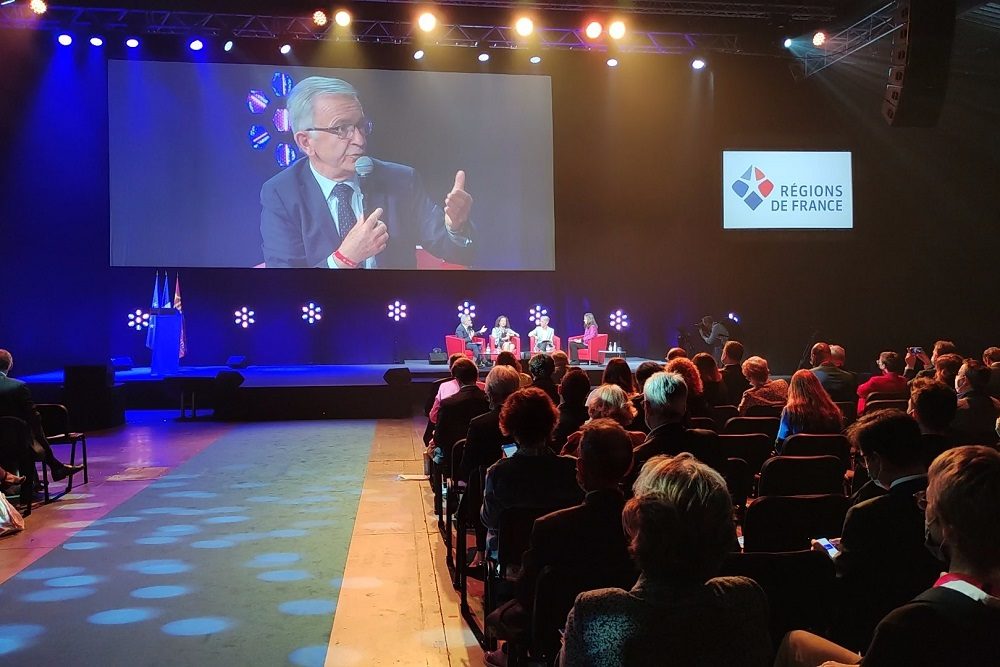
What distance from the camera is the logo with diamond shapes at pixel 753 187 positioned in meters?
13.4

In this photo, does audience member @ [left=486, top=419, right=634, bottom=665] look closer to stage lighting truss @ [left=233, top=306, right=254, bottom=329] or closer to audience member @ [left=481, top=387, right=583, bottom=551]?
audience member @ [left=481, top=387, right=583, bottom=551]

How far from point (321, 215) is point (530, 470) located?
397 inches

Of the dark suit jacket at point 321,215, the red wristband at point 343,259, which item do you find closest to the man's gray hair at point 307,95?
the dark suit jacket at point 321,215

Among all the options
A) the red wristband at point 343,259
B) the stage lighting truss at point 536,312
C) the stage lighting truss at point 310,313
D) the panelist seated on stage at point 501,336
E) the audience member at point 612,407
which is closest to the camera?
the audience member at point 612,407

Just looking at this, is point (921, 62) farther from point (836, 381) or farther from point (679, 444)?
point (679, 444)

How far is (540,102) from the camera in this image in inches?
503

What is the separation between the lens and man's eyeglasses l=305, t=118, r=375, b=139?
476 inches

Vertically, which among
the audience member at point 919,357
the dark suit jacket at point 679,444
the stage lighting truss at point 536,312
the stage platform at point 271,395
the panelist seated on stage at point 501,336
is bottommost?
the stage platform at point 271,395

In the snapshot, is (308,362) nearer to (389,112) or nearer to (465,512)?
(389,112)

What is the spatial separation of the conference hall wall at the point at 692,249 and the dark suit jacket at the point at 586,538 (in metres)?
11.0

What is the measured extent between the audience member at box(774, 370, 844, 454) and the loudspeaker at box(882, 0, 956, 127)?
12.5 feet

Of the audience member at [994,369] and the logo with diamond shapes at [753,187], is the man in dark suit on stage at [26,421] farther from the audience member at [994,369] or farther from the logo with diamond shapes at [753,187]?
the logo with diamond shapes at [753,187]

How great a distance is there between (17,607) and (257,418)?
607 centimetres

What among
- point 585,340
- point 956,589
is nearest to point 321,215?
point 585,340
